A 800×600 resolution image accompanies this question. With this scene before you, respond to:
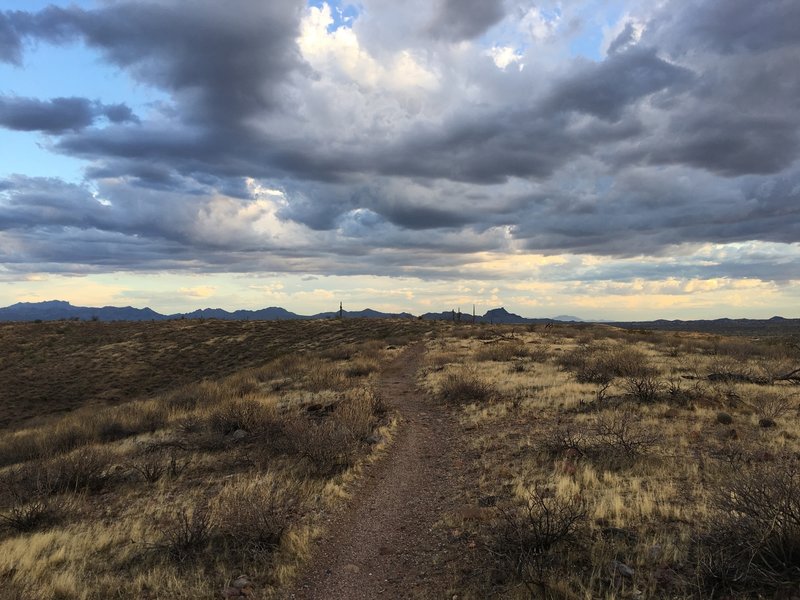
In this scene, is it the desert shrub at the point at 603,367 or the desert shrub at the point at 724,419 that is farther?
the desert shrub at the point at 603,367

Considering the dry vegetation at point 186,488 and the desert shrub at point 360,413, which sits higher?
the desert shrub at point 360,413

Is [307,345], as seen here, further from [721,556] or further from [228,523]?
[721,556]

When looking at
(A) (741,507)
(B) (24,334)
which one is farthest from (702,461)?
(B) (24,334)

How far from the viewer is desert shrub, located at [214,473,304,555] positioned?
7.22m

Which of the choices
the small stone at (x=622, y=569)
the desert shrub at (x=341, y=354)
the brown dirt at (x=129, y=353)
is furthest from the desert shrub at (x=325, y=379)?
the brown dirt at (x=129, y=353)

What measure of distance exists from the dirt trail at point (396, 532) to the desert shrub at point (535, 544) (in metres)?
0.79

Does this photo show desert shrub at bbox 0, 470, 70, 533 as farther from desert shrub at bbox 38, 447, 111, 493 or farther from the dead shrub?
desert shrub at bbox 38, 447, 111, 493

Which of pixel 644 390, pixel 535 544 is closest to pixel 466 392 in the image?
pixel 644 390

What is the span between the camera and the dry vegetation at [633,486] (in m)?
5.37

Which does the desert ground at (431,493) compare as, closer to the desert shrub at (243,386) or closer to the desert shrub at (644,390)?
the desert shrub at (644,390)

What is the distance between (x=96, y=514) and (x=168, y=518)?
208 cm

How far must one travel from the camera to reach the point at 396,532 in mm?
7855

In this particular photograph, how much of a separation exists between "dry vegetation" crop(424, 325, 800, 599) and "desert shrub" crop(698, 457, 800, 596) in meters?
0.02

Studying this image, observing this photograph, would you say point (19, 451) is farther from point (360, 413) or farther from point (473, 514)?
point (473, 514)
